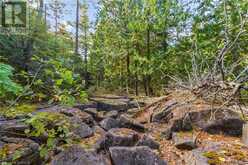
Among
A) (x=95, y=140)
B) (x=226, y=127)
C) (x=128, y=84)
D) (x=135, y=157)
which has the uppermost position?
(x=128, y=84)

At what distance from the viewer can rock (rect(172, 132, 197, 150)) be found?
5.09 m

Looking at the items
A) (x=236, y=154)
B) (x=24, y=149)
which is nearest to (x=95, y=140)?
(x=24, y=149)

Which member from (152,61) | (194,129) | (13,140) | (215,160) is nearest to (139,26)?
(152,61)

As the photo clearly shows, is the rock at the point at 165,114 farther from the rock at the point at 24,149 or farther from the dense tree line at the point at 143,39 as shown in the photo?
the dense tree line at the point at 143,39

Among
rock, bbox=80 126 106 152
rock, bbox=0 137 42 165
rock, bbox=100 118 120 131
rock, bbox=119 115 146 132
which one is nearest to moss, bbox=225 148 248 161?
rock, bbox=80 126 106 152

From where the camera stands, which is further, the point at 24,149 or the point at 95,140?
the point at 95,140

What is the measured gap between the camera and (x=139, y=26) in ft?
45.3

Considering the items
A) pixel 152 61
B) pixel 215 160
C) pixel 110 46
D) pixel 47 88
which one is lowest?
pixel 215 160

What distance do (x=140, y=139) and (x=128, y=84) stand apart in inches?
495

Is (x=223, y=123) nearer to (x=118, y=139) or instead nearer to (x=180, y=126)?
(x=180, y=126)

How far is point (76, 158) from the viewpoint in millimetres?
4066

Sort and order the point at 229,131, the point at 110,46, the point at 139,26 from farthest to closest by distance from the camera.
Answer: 1. the point at 110,46
2. the point at 139,26
3. the point at 229,131

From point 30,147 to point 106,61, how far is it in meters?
13.4

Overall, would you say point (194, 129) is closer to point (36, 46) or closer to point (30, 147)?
point (30, 147)
